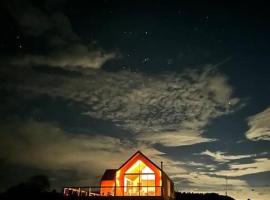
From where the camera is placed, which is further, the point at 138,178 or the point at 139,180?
the point at 138,178

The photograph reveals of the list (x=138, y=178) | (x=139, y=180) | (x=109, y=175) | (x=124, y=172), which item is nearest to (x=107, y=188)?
(x=124, y=172)

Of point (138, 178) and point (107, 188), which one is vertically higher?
point (138, 178)

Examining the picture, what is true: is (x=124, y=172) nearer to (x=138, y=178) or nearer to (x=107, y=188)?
(x=138, y=178)

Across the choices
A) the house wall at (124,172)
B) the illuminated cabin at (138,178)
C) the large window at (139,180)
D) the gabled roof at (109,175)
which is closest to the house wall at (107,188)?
the house wall at (124,172)

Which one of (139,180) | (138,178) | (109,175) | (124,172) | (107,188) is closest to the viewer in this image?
(139,180)

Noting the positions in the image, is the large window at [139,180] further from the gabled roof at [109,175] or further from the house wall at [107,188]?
the gabled roof at [109,175]

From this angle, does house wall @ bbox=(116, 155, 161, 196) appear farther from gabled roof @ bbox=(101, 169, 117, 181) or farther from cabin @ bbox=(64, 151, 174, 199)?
gabled roof @ bbox=(101, 169, 117, 181)

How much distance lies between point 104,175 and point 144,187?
13.2m

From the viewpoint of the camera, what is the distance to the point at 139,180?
26.3 m

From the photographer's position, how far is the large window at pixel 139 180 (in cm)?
2605

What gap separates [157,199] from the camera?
24.4 meters

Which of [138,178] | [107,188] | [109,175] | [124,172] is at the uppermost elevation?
[109,175]

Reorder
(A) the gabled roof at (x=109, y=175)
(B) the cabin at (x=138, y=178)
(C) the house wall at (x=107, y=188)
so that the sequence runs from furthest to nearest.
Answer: (A) the gabled roof at (x=109, y=175) < (C) the house wall at (x=107, y=188) < (B) the cabin at (x=138, y=178)

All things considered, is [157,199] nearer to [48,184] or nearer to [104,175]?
[104,175]
